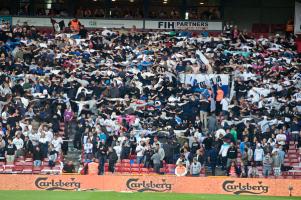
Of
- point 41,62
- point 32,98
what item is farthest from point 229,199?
point 41,62

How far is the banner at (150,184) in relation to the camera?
29.1 m

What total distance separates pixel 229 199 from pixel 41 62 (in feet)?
48.1

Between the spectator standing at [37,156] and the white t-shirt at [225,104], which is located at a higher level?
the white t-shirt at [225,104]

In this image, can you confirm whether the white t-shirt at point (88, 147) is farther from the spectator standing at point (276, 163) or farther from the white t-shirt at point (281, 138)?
the white t-shirt at point (281, 138)

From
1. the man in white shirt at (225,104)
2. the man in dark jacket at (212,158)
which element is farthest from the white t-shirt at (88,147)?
the man in white shirt at (225,104)

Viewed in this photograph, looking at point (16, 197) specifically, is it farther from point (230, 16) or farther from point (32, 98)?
point (230, 16)

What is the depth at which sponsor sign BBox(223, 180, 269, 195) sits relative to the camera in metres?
29.4

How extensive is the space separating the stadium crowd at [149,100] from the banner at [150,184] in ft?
4.03

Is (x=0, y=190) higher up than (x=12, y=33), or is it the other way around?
(x=12, y=33)

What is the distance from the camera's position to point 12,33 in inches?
1644

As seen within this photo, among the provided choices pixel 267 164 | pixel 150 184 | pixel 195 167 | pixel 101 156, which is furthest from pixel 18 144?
pixel 267 164

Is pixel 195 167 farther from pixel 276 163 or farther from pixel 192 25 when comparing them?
pixel 192 25

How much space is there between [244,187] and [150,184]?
3830 millimetres

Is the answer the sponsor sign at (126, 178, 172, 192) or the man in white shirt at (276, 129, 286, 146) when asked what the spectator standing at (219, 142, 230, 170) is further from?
the sponsor sign at (126, 178, 172, 192)
